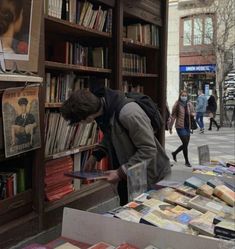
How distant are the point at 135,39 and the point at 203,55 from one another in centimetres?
1622

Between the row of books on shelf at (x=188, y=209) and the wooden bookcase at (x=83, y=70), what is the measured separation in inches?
55.2

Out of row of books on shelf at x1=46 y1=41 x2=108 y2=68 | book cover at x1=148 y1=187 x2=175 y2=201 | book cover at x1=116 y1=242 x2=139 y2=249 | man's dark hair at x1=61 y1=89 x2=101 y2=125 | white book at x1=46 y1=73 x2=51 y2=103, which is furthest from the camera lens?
row of books on shelf at x1=46 y1=41 x2=108 y2=68

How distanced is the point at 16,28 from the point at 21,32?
6 centimetres

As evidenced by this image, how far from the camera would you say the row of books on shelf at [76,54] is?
424 cm

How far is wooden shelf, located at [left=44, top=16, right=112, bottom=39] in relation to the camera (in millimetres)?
3806

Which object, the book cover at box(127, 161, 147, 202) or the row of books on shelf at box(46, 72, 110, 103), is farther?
the row of books on shelf at box(46, 72, 110, 103)

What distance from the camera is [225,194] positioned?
2242 mm

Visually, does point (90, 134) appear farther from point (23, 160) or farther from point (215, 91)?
point (215, 91)

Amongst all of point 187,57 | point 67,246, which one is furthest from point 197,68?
point 67,246

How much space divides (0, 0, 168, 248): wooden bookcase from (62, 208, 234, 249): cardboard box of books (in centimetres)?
161

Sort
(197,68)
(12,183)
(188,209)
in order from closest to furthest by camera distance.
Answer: (188,209) → (12,183) → (197,68)

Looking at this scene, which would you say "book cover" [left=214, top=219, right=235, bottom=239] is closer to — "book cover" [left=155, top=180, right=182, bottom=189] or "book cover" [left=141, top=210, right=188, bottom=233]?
"book cover" [left=141, top=210, right=188, bottom=233]

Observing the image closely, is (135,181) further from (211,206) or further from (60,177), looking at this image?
(60,177)

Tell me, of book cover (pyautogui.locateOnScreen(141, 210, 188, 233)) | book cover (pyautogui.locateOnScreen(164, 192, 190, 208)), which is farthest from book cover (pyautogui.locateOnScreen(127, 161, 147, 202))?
book cover (pyautogui.locateOnScreen(141, 210, 188, 233))
